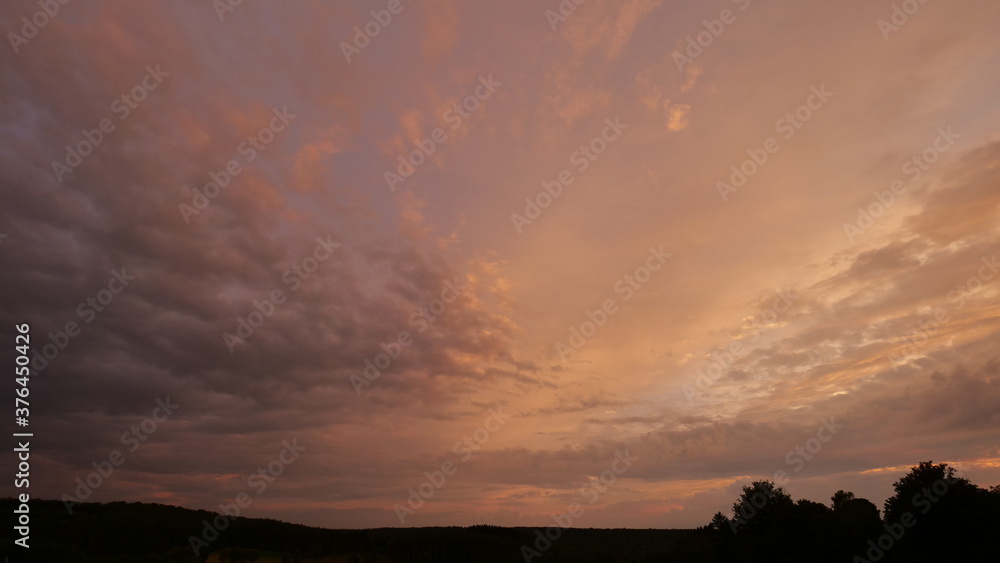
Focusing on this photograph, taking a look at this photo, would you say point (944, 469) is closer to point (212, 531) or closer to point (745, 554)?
point (745, 554)

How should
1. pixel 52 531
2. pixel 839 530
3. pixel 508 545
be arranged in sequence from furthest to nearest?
pixel 508 545
pixel 52 531
pixel 839 530

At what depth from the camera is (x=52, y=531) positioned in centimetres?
11031

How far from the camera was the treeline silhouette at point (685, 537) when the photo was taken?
53.4 m

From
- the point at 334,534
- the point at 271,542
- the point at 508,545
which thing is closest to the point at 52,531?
the point at 271,542

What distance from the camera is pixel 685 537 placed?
89.9m

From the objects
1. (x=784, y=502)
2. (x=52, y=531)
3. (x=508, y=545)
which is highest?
(x=52, y=531)

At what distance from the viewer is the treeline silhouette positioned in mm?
53375

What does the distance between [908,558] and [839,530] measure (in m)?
8.83

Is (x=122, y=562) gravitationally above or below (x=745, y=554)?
above

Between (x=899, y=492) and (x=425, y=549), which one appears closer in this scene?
(x=899, y=492)

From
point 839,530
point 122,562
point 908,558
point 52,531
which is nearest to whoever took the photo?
point 908,558

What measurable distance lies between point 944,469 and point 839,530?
14088 mm

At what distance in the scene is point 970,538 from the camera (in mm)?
49844

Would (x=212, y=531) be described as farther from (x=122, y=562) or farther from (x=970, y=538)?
(x=970, y=538)
